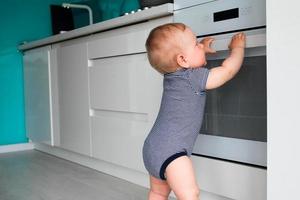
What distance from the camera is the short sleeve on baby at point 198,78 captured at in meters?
1.11

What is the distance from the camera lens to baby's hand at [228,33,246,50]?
1.13 m

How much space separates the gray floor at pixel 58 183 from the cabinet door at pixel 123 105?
0.38 feet

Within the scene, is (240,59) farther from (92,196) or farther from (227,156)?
(92,196)

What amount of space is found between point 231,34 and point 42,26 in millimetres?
2375

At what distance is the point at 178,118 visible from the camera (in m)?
1.13

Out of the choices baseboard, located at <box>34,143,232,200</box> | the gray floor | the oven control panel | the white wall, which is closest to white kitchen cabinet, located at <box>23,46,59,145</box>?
baseboard, located at <box>34,143,232,200</box>

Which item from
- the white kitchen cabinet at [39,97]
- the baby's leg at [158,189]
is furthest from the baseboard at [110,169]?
the baby's leg at [158,189]

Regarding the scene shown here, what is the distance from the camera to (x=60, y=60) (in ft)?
8.16

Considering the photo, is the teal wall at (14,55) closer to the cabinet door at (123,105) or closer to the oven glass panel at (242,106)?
the cabinet door at (123,105)

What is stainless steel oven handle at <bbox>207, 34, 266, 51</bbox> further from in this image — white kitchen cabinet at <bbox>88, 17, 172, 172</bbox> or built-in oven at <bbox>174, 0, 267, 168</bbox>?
white kitchen cabinet at <bbox>88, 17, 172, 172</bbox>

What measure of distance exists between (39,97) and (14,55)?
21.0 inches

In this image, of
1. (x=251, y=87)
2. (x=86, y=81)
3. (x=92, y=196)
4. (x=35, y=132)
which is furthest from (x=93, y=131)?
(x=251, y=87)

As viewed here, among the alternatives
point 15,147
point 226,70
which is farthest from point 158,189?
point 15,147

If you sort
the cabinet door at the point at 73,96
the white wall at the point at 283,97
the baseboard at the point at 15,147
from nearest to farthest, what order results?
the white wall at the point at 283,97, the cabinet door at the point at 73,96, the baseboard at the point at 15,147
